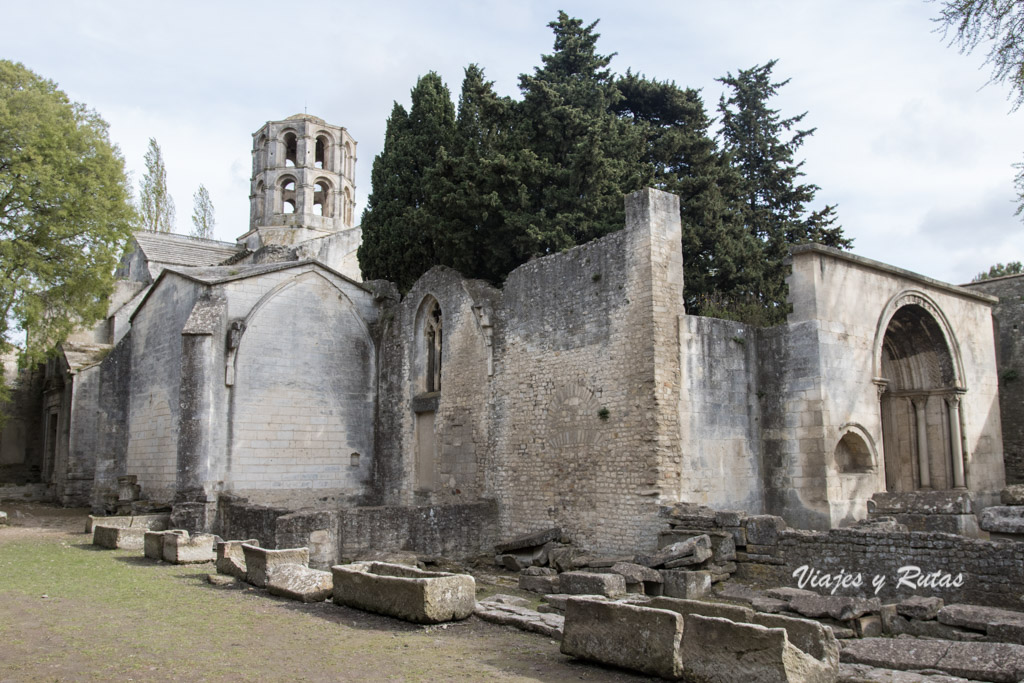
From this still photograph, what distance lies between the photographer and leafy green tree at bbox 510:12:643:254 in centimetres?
1703

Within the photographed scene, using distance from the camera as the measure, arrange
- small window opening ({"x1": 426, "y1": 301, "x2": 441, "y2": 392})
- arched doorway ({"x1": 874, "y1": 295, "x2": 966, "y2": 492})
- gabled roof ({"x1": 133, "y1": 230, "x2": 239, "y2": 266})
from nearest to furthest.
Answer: arched doorway ({"x1": 874, "y1": 295, "x2": 966, "y2": 492}) < small window opening ({"x1": 426, "y1": 301, "x2": 441, "y2": 392}) < gabled roof ({"x1": 133, "y1": 230, "x2": 239, "y2": 266})

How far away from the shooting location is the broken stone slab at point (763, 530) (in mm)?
10477

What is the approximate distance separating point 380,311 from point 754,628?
15989mm

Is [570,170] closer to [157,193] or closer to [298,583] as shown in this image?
[298,583]

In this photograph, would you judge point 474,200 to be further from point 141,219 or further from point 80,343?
point 80,343

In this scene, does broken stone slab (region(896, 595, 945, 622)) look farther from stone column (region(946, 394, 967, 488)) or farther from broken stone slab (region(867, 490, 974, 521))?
stone column (region(946, 394, 967, 488))

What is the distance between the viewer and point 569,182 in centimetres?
1769

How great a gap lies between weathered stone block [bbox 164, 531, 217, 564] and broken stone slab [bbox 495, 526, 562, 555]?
4.84 metres

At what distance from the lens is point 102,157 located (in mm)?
18562

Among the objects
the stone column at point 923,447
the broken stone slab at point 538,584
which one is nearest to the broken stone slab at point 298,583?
the broken stone slab at point 538,584

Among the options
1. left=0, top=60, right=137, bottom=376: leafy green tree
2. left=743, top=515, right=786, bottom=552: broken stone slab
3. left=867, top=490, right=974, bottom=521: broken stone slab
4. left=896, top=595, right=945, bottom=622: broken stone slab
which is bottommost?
left=896, top=595, right=945, bottom=622: broken stone slab

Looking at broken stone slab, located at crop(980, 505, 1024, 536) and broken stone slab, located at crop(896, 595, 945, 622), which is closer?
broken stone slab, located at crop(896, 595, 945, 622)

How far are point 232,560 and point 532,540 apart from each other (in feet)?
17.8

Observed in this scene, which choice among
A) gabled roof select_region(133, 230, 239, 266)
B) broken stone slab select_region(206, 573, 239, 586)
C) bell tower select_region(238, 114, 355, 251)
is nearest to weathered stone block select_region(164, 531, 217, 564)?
broken stone slab select_region(206, 573, 239, 586)
